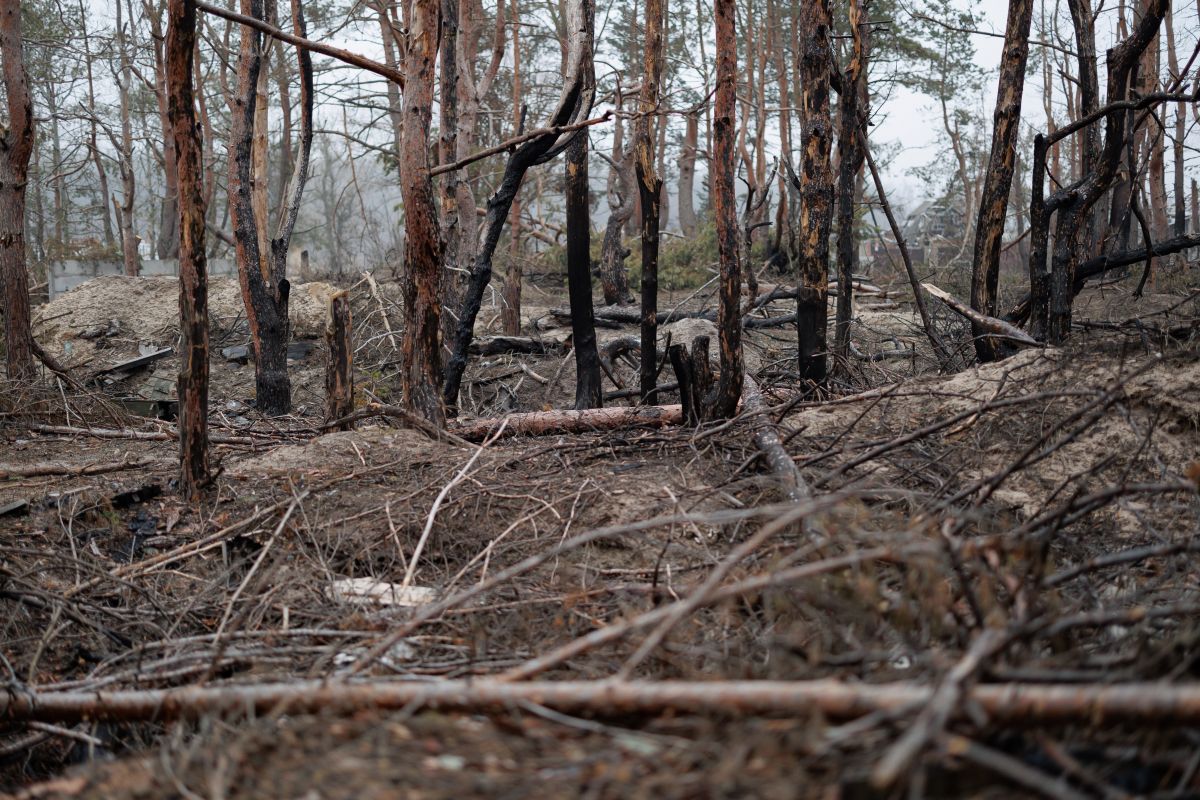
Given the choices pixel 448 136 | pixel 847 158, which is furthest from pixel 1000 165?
pixel 448 136

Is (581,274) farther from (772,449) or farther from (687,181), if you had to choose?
(687,181)

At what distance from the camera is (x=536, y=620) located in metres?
3.31

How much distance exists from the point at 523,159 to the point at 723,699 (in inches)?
224

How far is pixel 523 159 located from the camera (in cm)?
677

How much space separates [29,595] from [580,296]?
186 inches

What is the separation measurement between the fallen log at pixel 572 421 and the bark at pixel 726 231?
1.50ft

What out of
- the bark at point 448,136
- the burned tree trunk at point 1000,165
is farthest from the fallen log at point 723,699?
the bark at point 448,136

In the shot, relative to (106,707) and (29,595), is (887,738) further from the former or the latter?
(29,595)

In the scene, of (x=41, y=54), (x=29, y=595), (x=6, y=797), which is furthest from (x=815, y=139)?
(x=41, y=54)

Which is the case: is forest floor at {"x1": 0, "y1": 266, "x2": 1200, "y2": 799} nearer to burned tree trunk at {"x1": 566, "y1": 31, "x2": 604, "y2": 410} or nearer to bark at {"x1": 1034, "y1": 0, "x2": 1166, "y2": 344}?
bark at {"x1": 1034, "y1": 0, "x2": 1166, "y2": 344}

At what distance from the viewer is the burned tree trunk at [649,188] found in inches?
285

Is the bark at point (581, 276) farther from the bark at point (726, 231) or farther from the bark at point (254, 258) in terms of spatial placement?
→ the bark at point (254, 258)

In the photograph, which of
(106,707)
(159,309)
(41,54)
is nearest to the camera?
(106,707)

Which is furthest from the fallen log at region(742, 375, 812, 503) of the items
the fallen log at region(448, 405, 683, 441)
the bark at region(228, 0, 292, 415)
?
the bark at region(228, 0, 292, 415)
